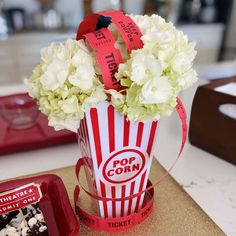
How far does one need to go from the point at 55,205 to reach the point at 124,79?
1.10 feet

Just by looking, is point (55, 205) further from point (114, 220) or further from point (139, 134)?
point (139, 134)

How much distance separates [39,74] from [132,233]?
1.21ft

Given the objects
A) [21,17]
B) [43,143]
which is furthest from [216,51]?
[43,143]

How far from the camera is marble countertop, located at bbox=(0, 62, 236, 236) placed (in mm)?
656

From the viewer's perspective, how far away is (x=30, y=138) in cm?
85

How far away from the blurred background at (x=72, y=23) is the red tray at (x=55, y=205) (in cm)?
247

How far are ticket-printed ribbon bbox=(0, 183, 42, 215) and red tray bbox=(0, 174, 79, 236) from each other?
0.14 feet

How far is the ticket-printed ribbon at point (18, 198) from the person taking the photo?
0.55 m

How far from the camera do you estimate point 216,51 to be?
11.5ft

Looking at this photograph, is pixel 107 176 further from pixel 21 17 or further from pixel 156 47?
pixel 21 17

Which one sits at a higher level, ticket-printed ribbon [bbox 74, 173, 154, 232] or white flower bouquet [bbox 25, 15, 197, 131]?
white flower bouquet [bbox 25, 15, 197, 131]

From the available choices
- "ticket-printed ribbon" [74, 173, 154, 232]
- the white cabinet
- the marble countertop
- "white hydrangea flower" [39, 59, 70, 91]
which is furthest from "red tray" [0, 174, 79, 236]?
the white cabinet

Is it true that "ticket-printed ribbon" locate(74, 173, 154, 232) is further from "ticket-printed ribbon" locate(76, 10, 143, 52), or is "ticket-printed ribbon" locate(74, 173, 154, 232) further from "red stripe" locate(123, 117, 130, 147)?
"ticket-printed ribbon" locate(76, 10, 143, 52)

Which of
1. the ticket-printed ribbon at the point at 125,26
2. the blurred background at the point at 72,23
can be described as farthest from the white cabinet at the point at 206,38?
the ticket-printed ribbon at the point at 125,26
